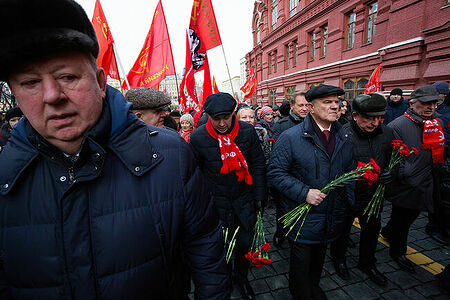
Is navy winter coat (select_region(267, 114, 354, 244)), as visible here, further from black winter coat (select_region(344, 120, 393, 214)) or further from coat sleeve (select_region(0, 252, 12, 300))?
coat sleeve (select_region(0, 252, 12, 300))

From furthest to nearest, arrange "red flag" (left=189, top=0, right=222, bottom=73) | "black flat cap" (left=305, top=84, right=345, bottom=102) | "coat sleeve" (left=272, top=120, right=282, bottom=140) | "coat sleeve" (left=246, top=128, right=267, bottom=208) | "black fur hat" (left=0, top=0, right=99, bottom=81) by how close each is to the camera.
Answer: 1. "red flag" (left=189, top=0, right=222, bottom=73)
2. "coat sleeve" (left=272, top=120, right=282, bottom=140)
3. "coat sleeve" (left=246, top=128, right=267, bottom=208)
4. "black flat cap" (left=305, top=84, right=345, bottom=102)
5. "black fur hat" (left=0, top=0, right=99, bottom=81)

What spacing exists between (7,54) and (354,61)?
1424cm

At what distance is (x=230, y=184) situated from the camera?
2650 millimetres

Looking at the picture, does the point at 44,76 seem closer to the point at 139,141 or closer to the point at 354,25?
the point at 139,141

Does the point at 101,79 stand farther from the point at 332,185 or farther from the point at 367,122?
the point at 367,122

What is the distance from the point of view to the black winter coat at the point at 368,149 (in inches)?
107

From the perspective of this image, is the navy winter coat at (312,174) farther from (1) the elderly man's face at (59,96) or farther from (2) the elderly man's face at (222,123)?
(1) the elderly man's face at (59,96)

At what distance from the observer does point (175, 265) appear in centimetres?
119

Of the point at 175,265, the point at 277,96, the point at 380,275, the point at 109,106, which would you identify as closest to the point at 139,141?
the point at 109,106

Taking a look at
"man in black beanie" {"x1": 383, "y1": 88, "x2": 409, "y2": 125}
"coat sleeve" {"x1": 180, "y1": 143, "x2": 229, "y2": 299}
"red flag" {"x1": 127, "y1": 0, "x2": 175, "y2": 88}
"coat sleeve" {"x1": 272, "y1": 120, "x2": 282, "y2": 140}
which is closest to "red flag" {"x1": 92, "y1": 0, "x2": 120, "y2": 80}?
"red flag" {"x1": 127, "y1": 0, "x2": 175, "y2": 88}

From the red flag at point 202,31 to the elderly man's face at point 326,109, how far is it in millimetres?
3435

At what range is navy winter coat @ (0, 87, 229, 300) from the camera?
0.93 metres

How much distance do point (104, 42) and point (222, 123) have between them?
14.4ft

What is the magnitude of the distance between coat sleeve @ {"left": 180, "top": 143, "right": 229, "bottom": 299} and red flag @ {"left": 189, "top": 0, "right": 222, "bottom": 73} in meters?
4.53
